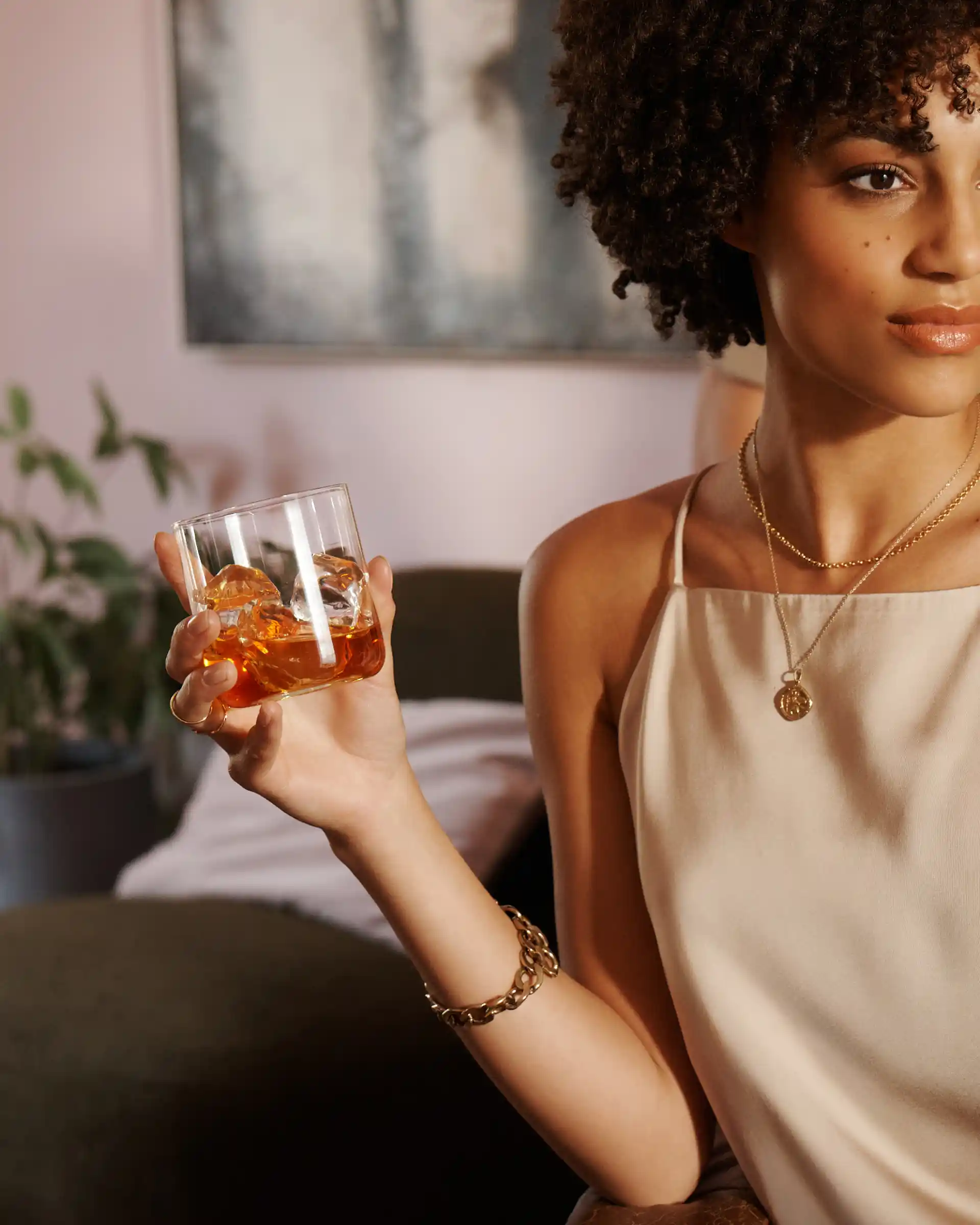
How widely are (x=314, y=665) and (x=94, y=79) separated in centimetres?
335

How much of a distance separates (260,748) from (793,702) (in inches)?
19.0

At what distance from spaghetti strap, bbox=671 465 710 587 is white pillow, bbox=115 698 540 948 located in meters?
0.89

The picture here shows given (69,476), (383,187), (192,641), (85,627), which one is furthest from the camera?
(85,627)

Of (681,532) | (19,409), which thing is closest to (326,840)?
(681,532)

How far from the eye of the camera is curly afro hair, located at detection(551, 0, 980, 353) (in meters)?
1.06

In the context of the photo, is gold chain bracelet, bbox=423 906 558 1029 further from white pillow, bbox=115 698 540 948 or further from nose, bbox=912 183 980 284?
white pillow, bbox=115 698 540 948

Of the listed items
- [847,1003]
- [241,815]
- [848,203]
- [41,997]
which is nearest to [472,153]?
[241,815]

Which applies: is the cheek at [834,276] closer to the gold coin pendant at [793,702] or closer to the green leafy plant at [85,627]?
the gold coin pendant at [793,702]

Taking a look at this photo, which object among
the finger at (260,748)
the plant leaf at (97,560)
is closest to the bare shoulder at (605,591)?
the finger at (260,748)

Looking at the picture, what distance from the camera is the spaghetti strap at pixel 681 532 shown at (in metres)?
1.33

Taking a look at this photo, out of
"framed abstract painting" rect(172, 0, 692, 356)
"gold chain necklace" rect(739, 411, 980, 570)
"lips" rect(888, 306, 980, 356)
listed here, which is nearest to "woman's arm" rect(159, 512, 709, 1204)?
"gold chain necklace" rect(739, 411, 980, 570)

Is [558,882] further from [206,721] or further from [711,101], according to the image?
[711,101]

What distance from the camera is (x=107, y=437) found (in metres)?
3.56

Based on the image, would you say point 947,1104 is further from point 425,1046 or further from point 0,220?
point 0,220
